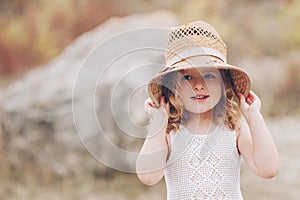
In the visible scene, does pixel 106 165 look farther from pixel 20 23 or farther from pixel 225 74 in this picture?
pixel 225 74

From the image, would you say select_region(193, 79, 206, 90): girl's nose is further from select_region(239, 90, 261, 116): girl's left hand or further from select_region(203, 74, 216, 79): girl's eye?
select_region(239, 90, 261, 116): girl's left hand

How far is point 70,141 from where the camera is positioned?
15.1 ft

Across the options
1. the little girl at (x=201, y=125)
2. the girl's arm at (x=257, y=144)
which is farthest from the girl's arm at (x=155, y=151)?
the girl's arm at (x=257, y=144)

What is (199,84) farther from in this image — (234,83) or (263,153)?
(263,153)

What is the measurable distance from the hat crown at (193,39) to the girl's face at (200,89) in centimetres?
6

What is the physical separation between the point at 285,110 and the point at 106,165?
170 cm

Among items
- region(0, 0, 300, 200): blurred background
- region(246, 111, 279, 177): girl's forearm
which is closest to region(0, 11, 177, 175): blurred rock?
region(0, 0, 300, 200): blurred background

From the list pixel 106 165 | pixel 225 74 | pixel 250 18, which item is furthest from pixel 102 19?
pixel 225 74

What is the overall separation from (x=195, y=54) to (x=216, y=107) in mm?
182

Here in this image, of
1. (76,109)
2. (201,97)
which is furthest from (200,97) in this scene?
(76,109)

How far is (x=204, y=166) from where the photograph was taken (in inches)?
73.6

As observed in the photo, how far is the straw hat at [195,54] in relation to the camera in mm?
1833

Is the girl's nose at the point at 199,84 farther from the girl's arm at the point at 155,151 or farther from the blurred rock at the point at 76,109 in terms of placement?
the blurred rock at the point at 76,109

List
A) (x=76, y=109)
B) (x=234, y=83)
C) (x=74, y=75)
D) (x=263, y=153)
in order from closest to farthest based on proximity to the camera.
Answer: (x=263, y=153) < (x=234, y=83) < (x=76, y=109) < (x=74, y=75)
